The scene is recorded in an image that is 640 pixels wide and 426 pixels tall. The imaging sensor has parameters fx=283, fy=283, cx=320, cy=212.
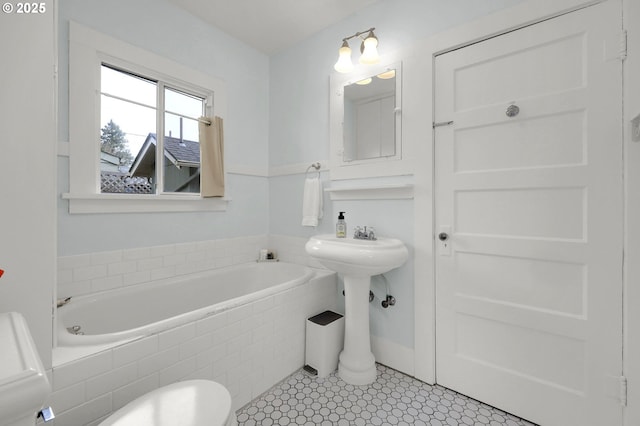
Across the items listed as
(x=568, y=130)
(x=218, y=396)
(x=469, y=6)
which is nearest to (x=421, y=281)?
(x=568, y=130)

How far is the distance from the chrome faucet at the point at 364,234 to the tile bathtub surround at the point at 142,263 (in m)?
1.11

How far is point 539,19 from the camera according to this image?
1476 millimetres

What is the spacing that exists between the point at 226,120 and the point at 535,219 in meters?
2.34

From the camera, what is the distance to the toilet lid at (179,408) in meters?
0.94

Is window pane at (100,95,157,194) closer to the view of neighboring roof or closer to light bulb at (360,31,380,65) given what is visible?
the view of neighboring roof

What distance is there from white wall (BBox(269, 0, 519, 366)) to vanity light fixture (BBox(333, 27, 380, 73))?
0.41ft

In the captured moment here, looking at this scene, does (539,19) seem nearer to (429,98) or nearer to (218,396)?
(429,98)

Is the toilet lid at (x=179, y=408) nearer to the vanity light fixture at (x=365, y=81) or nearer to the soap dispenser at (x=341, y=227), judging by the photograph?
the soap dispenser at (x=341, y=227)

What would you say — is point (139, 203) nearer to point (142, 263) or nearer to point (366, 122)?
point (142, 263)

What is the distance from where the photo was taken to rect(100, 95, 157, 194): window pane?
1.88 m

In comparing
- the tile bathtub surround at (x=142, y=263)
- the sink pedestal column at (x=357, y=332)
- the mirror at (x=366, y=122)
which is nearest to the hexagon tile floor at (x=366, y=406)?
the sink pedestal column at (x=357, y=332)

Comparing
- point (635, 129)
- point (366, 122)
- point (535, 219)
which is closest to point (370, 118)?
point (366, 122)

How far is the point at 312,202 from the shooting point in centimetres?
238

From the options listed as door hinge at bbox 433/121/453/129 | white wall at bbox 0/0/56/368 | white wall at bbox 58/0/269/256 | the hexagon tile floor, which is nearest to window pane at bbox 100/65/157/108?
white wall at bbox 58/0/269/256
